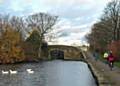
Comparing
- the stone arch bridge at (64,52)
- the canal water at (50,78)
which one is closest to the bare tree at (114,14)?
the canal water at (50,78)

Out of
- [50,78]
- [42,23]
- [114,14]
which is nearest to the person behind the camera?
[50,78]

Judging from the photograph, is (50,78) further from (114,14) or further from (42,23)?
(42,23)

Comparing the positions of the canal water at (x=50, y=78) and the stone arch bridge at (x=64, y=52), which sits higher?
the canal water at (x=50, y=78)

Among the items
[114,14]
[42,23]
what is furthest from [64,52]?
[114,14]

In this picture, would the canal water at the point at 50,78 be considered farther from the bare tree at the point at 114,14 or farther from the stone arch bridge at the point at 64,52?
the stone arch bridge at the point at 64,52

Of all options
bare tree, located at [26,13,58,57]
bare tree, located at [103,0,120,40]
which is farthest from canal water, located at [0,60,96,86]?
bare tree, located at [26,13,58,57]

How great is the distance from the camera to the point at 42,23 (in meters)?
110

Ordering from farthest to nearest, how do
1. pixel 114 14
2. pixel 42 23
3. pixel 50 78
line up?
pixel 42 23
pixel 114 14
pixel 50 78

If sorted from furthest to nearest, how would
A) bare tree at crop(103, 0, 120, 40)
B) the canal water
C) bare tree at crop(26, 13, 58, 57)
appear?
bare tree at crop(26, 13, 58, 57)
bare tree at crop(103, 0, 120, 40)
the canal water

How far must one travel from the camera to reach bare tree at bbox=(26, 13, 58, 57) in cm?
10819

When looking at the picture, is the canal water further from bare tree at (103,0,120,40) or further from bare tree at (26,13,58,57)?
bare tree at (26,13,58,57)

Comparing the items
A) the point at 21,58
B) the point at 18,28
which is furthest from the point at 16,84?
the point at 18,28

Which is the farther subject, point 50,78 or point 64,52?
point 64,52

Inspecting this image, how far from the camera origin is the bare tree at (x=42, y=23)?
108188 millimetres
